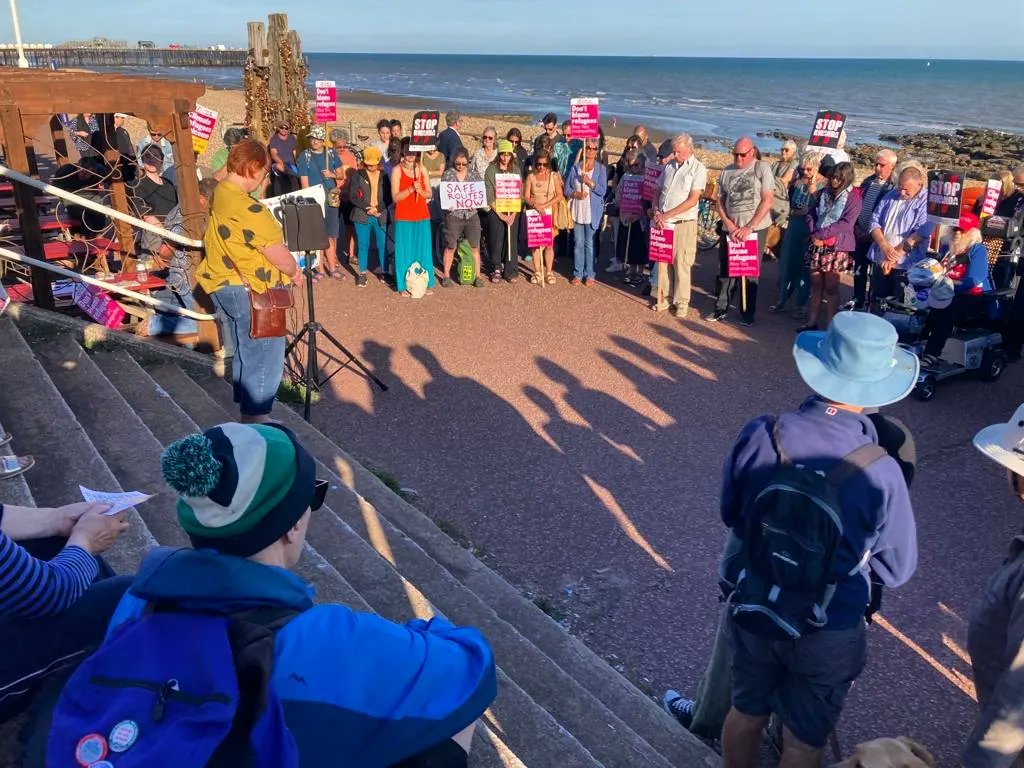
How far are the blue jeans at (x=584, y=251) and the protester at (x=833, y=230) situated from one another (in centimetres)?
291

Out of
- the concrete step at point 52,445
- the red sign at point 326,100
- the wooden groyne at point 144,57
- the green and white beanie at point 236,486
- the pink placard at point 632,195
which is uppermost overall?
the wooden groyne at point 144,57

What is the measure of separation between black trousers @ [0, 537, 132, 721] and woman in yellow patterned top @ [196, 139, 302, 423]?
3.29 meters

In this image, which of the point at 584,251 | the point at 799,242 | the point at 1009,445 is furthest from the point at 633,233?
the point at 1009,445

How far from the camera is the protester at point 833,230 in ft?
28.6

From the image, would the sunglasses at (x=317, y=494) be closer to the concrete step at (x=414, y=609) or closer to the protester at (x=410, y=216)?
the concrete step at (x=414, y=609)

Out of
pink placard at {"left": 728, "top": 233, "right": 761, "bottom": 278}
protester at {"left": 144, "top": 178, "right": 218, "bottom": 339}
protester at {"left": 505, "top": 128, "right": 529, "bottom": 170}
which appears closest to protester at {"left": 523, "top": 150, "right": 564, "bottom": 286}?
protester at {"left": 505, "top": 128, "right": 529, "bottom": 170}

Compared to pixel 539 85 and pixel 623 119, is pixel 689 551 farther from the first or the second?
pixel 539 85

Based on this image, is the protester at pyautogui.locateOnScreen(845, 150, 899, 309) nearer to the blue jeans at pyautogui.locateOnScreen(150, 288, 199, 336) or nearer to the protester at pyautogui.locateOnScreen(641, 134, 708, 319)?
the protester at pyautogui.locateOnScreen(641, 134, 708, 319)

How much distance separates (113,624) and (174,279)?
278 inches

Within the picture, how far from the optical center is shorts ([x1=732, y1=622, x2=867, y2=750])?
280cm

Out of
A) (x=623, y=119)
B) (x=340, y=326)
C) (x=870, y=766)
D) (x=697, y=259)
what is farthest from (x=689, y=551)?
(x=623, y=119)

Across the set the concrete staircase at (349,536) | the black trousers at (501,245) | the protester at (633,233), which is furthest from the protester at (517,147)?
the concrete staircase at (349,536)

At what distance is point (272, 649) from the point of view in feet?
4.88

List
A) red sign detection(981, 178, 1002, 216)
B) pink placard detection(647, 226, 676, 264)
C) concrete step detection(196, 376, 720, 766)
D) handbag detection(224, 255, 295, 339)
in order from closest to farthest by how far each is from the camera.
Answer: concrete step detection(196, 376, 720, 766), handbag detection(224, 255, 295, 339), red sign detection(981, 178, 1002, 216), pink placard detection(647, 226, 676, 264)
